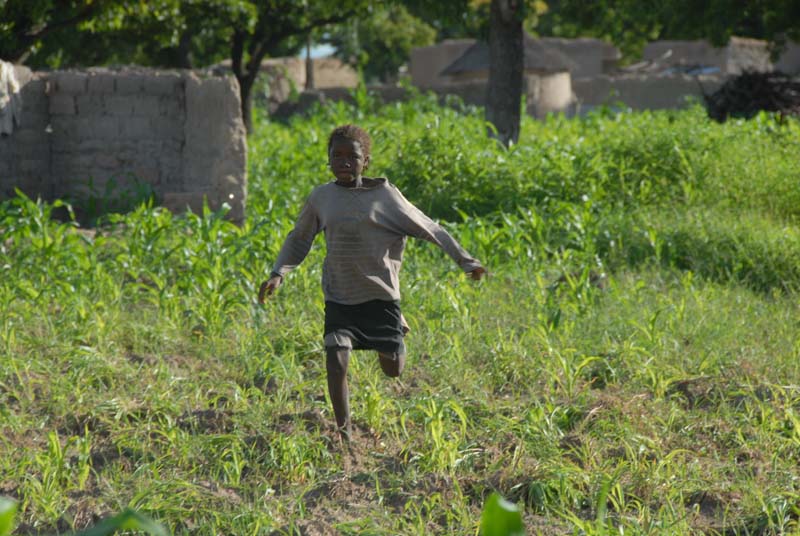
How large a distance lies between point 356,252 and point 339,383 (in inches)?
18.0

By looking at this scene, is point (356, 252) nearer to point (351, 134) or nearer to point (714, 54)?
point (351, 134)

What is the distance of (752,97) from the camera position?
559 inches

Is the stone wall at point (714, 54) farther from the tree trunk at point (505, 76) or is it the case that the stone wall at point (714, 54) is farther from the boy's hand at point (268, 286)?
the boy's hand at point (268, 286)

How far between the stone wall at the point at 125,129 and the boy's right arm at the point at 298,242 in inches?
180

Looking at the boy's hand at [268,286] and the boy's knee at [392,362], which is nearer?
the boy's hand at [268,286]

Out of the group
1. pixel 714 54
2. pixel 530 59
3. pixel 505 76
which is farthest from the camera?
pixel 714 54

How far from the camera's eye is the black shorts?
3.69 m

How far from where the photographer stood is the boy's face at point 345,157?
140 inches

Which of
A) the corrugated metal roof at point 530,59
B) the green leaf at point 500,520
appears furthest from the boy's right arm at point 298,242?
the corrugated metal roof at point 530,59

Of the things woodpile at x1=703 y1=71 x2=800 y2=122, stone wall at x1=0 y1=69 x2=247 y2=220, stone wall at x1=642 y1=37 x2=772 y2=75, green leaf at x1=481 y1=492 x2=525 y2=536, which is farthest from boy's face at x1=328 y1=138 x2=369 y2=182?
stone wall at x1=642 y1=37 x2=772 y2=75

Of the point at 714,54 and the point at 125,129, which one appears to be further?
the point at 714,54

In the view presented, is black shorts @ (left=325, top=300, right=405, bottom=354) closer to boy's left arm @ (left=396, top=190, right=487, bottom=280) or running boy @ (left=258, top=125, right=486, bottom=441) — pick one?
running boy @ (left=258, top=125, right=486, bottom=441)

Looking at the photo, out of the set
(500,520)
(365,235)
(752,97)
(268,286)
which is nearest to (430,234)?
(365,235)

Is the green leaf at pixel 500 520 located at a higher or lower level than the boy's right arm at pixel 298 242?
higher
